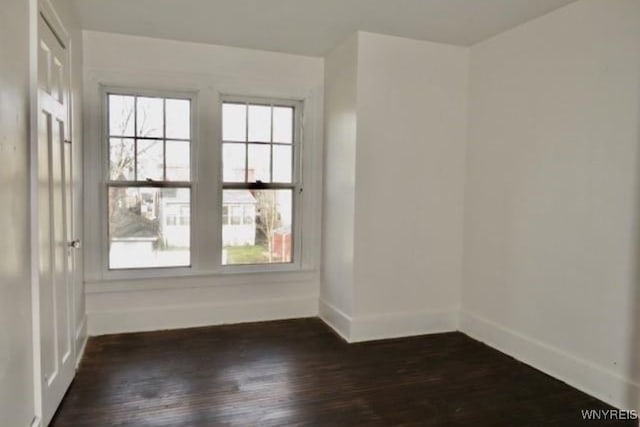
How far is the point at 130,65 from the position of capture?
3.65 meters

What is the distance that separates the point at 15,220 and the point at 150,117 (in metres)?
2.24

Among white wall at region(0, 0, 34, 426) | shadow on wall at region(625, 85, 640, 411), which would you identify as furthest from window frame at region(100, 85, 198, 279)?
shadow on wall at region(625, 85, 640, 411)

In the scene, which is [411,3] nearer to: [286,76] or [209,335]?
[286,76]

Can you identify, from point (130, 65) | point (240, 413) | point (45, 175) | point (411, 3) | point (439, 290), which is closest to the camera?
point (45, 175)

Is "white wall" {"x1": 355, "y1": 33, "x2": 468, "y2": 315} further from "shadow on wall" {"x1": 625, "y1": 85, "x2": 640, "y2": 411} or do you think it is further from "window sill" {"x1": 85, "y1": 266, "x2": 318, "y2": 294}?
"shadow on wall" {"x1": 625, "y1": 85, "x2": 640, "y2": 411}

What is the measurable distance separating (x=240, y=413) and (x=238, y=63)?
9.63 ft

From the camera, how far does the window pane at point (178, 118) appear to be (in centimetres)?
383

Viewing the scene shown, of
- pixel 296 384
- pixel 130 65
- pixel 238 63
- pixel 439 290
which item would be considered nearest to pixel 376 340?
pixel 439 290

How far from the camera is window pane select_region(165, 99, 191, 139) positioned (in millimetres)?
3830

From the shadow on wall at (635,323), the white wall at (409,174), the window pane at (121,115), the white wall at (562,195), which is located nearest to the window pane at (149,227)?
the window pane at (121,115)

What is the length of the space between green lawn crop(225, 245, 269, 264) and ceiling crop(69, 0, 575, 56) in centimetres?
187

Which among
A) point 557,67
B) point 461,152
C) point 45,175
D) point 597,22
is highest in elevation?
point 597,22

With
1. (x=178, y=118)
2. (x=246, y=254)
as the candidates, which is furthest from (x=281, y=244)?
(x=178, y=118)

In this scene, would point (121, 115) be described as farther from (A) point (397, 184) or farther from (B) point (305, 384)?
(B) point (305, 384)
